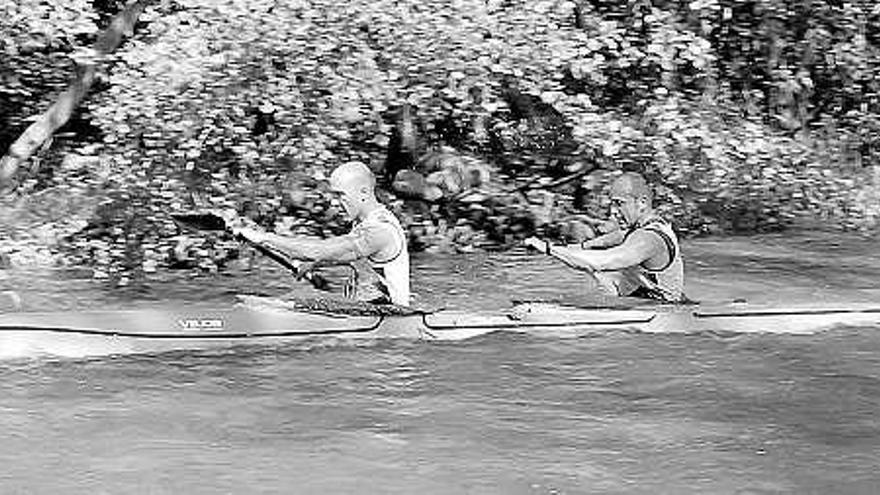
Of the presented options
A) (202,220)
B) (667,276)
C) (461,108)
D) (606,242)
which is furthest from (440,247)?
(667,276)

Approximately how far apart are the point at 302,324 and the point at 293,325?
3 centimetres

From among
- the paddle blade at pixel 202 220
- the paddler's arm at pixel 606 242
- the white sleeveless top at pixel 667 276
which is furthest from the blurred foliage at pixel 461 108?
the white sleeveless top at pixel 667 276

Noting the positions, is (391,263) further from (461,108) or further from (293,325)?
(461,108)

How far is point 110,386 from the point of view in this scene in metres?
3.98

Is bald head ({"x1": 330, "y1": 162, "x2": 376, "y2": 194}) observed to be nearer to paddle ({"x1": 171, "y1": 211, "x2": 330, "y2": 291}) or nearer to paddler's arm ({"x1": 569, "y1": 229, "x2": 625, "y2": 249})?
paddle ({"x1": 171, "y1": 211, "x2": 330, "y2": 291})

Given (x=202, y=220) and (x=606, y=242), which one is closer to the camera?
(x=606, y=242)

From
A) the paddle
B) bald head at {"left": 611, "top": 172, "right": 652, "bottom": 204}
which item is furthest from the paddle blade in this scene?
bald head at {"left": 611, "top": 172, "right": 652, "bottom": 204}

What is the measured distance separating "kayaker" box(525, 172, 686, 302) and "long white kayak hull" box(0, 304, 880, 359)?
0.34 feet

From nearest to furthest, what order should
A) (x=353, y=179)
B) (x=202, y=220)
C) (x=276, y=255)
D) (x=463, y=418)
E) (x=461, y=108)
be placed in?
1. (x=463, y=418)
2. (x=353, y=179)
3. (x=276, y=255)
4. (x=202, y=220)
5. (x=461, y=108)

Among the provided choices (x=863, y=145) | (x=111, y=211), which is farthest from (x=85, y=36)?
(x=863, y=145)

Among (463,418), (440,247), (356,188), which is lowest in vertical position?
(440,247)

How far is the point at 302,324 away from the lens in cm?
414

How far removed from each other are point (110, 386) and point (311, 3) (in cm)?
236

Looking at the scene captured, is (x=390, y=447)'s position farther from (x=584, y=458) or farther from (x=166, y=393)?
(x=166, y=393)
